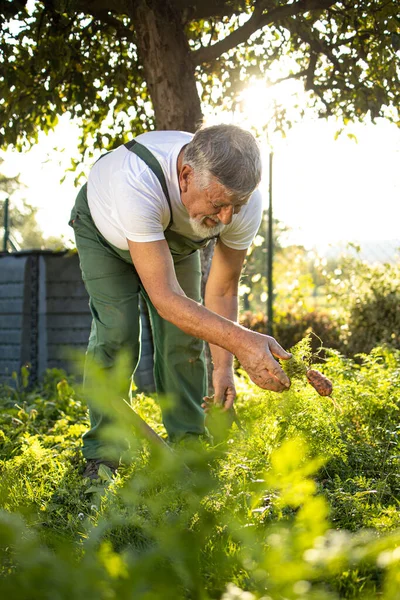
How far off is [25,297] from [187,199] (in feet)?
10.9

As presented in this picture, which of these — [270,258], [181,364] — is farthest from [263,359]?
[270,258]

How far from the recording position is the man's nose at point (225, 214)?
241 centimetres

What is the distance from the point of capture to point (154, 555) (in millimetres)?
719

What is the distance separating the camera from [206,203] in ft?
7.93

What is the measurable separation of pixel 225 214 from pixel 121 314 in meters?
0.71

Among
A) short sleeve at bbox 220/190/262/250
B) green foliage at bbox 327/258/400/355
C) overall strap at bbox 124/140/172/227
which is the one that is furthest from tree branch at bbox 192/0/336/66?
green foliage at bbox 327/258/400/355

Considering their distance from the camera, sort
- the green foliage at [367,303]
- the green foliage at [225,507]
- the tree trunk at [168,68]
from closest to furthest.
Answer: the green foliage at [225,507] < the tree trunk at [168,68] < the green foliage at [367,303]

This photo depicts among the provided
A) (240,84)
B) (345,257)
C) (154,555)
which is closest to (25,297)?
(240,84)

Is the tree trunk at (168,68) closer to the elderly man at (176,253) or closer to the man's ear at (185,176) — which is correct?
the elderly man at (176,253)

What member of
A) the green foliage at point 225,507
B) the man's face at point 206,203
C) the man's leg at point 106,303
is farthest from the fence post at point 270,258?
the man's face at point 206,203

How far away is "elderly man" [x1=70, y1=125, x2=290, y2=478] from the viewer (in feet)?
7.48

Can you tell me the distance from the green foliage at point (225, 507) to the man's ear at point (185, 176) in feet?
2.36

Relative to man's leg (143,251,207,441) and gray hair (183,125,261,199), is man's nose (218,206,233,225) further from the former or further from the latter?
man's leg (143,251,207,441)

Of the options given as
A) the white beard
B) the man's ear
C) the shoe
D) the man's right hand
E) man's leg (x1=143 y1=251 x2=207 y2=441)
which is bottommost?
the shoe
